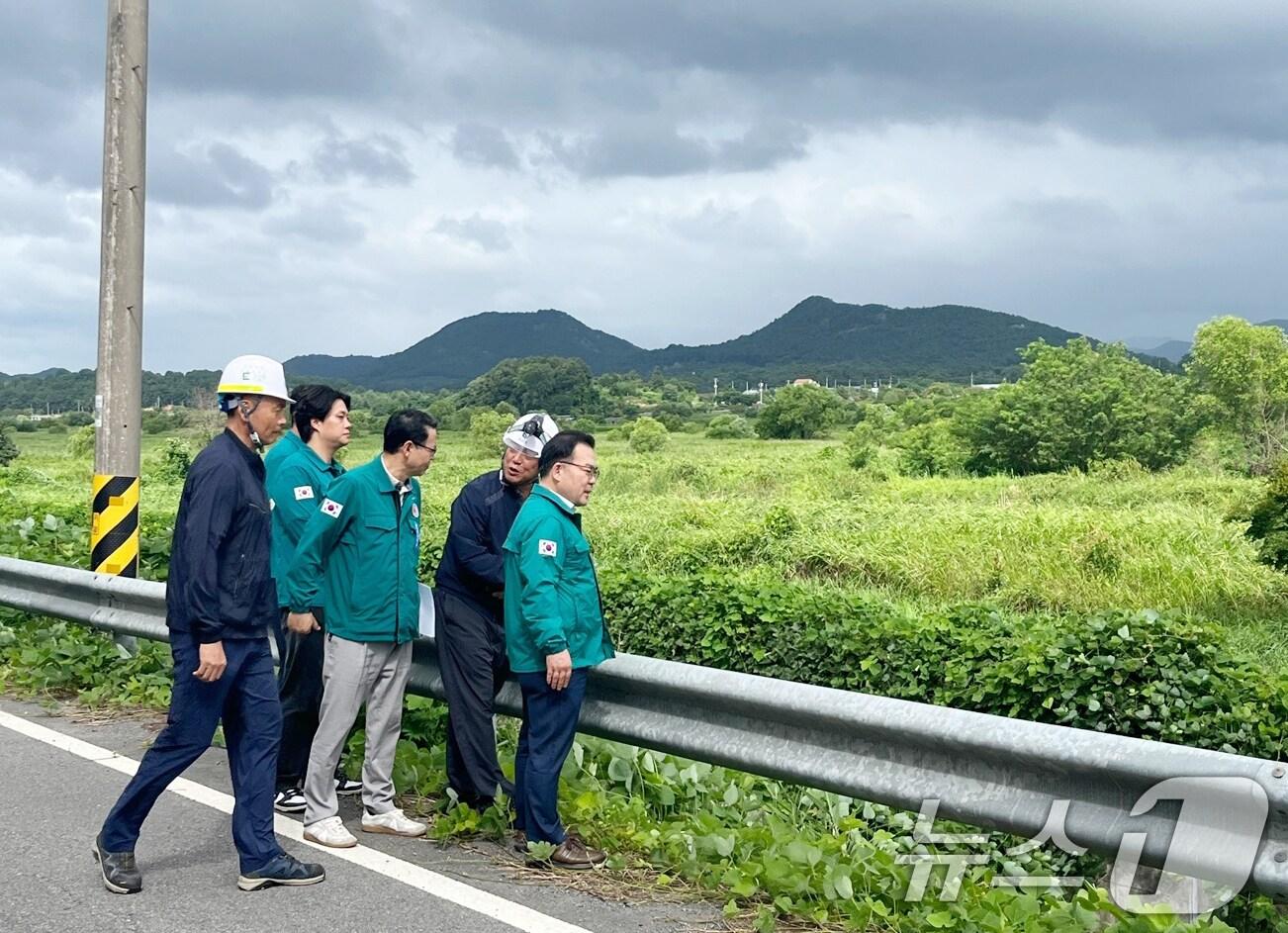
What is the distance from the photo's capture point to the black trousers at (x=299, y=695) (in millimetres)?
6082

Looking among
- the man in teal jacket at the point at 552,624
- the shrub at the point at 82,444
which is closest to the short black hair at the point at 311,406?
the man in teal jacket at the point at 552,624

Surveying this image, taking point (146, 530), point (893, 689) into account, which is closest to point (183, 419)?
point (146, 530)

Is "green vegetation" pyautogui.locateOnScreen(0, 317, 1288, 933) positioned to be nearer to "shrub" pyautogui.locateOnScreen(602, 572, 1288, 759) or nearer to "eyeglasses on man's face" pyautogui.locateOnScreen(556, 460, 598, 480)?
"shrub" pyautogui.locateOnScreen(602, 572, 1288, 759)

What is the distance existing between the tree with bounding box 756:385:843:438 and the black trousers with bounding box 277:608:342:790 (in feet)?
238

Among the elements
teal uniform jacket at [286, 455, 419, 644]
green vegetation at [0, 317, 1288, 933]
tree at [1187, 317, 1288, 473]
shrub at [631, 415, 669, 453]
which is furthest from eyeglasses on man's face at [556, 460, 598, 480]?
shrub at [631, 415, 669, 453]

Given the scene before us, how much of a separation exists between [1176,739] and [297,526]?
4562 mm

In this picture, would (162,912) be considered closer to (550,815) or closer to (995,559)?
(550,815)

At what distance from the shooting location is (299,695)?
6.10 meters

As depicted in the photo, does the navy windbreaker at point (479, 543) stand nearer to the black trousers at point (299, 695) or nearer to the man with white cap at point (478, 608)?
the man with white cap at point (478, 608)

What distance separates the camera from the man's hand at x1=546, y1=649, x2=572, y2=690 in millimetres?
5027

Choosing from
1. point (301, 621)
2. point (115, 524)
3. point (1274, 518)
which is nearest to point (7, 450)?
point (115, 524)

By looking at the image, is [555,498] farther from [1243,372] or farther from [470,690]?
[1243,372]

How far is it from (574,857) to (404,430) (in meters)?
1.89

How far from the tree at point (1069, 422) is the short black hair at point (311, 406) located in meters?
34.2
